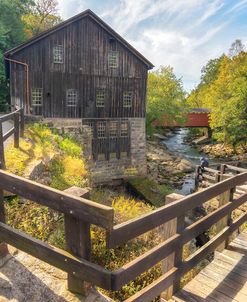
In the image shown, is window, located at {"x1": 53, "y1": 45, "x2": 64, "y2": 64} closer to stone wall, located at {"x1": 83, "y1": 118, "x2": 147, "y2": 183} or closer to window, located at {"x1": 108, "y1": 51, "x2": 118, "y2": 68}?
window, located at {"x1": 108, "y1": 51, "x2": 118, "y2": 68}

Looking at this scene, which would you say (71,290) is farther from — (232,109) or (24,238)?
(232,109)

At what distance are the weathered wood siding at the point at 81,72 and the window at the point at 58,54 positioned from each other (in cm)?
21

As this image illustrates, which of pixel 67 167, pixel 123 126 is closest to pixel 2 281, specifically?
pixel 67 167

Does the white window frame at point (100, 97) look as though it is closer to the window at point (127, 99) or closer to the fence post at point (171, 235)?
the window at point (127, 99)

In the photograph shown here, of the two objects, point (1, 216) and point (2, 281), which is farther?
point (1, 216)

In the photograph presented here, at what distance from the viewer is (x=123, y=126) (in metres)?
21.7

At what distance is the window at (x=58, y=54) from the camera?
1865 cm

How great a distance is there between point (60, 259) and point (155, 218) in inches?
38.6

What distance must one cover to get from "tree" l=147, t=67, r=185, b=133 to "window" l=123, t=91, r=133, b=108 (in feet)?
27.4

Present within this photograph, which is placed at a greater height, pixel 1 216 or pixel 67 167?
pixel 1 216

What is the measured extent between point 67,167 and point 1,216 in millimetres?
5569

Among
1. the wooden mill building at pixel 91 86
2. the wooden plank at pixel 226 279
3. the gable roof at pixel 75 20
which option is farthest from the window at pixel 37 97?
the wooden plank at pixel 226 279

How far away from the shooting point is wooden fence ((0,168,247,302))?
221 centimetres

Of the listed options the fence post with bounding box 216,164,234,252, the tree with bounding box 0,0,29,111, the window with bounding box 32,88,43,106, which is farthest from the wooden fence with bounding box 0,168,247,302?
the tree with bounding box 0,0,29,111
